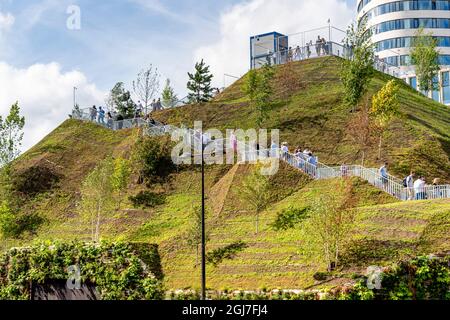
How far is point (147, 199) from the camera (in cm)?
4641

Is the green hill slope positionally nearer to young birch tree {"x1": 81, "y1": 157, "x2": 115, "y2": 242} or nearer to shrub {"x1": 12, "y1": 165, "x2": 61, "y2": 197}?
shrub {"x1": 12, "y1": 165, "x2": 61, "y2": 197}

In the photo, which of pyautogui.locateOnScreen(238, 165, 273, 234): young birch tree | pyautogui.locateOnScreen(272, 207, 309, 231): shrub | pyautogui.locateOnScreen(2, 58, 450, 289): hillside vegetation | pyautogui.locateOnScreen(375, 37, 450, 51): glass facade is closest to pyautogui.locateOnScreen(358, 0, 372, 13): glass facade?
pyautogui.locateOnScreen(375, 37, 450, 51): glass facade

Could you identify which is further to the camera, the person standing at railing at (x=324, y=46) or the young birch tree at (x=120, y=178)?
the person standing at railing at (x=324, y=46)

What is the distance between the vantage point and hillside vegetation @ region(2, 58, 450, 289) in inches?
1219

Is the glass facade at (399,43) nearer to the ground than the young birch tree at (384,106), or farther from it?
farther from it

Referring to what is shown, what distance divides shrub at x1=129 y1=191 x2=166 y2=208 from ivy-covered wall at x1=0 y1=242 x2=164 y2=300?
15.8 meters

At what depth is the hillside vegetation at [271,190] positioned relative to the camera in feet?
102

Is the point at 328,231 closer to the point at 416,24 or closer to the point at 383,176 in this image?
the point at 383,176

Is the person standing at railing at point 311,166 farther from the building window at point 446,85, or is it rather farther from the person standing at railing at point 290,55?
the building window at point 446,85

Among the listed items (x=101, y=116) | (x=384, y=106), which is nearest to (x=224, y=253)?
(x=384, y=106)

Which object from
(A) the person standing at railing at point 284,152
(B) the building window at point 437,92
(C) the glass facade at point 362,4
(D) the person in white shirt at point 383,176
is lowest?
(D) the person in white shirt at point 383,176

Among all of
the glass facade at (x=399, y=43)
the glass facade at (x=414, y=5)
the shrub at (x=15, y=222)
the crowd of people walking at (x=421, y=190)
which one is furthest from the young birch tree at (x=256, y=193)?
the glass facade at (x=414, y=5)

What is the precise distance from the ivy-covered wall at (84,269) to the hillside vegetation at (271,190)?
4805mm

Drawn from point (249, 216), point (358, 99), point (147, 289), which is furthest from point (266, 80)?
point (147, 289)
